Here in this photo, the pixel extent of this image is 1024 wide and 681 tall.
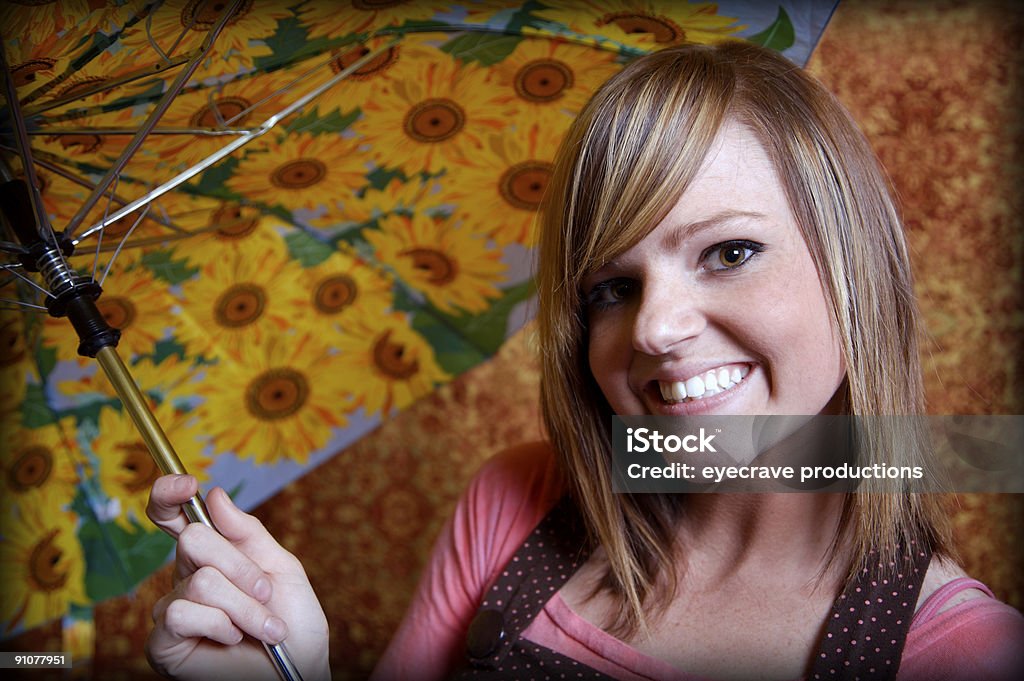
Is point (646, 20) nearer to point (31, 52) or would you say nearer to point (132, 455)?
point (31, 52)

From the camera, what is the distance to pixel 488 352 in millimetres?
1343

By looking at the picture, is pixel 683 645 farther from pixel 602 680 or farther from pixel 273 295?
pixel 273 295

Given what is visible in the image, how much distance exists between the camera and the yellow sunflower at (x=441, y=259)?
4.05ft

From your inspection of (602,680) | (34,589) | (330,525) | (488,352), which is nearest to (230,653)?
(602,680)

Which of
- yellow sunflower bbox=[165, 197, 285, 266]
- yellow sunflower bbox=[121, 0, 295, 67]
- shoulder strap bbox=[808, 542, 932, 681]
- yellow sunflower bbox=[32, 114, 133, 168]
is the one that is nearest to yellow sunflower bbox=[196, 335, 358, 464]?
yellow sunflower bbox=[165, 197, 285, 266]

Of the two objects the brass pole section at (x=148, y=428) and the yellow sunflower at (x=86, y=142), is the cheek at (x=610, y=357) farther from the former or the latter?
the yellow sunflower at (x=86, y=142)

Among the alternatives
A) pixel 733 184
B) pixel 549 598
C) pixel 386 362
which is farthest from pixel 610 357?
pixel 386 362

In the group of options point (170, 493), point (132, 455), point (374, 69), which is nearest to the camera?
point (170, 493)

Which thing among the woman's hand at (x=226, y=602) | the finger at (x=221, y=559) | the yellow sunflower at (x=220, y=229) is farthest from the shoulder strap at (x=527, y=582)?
the yellow sunflower at (x=220, y=229)

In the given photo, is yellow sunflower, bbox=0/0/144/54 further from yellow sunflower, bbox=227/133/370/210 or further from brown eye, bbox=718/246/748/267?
brown eye, bbox=718/246/748/267

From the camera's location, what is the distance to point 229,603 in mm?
764

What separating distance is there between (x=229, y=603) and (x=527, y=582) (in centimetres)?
40

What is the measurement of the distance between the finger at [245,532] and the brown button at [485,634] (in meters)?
0.26

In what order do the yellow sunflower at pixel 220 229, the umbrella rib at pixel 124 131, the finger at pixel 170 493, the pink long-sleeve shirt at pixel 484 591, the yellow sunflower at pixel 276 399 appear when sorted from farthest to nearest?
the yellow sunflower at pixel 276 399 < the yellow sunflower at pixel 220 229 < the pink long-sleeve shirt at pixel 484 591 < the umbrella rib at pixel 124 131 < the finger at pixel 170 493
